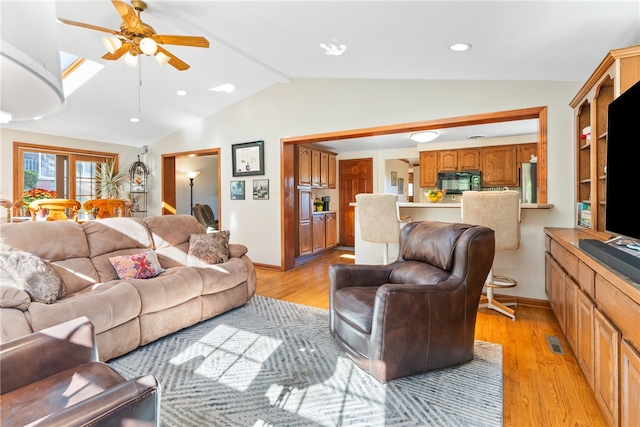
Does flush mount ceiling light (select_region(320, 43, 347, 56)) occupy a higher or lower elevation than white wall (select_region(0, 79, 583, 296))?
higher

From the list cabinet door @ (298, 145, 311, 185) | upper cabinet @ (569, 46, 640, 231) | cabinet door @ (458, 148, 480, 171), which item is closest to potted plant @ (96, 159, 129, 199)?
cabinet door @ (298, 145, 311, 185)

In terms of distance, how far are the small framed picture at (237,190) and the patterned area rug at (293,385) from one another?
311cm

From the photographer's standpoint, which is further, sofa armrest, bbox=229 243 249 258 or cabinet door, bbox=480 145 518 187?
cabinet door, bbox=480 145 518 187

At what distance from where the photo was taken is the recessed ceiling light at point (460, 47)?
2.73m

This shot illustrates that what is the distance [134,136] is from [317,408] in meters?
6.44

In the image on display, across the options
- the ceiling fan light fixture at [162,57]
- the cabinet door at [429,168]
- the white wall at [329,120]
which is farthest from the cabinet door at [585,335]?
the cabinet door at [429,168]

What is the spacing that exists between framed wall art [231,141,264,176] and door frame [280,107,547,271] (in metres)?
0.41

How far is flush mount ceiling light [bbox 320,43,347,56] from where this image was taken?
10.5 feet

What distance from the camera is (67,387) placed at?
1.26 metres

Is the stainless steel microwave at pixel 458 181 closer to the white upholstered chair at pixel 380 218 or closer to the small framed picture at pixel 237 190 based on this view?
the white upholstered chair at pixel 380 218

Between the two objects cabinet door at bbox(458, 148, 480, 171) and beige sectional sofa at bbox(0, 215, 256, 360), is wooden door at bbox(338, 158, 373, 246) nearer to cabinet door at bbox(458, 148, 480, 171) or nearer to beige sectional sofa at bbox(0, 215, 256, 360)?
cabinet door at bbox(458, 148, 480, 171)

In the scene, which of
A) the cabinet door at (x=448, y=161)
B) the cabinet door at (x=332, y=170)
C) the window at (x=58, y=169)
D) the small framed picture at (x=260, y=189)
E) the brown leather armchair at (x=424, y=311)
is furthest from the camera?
the cabinet door at (x=332, y=170)

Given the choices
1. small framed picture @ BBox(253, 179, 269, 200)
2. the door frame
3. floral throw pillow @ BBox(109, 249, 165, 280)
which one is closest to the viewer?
floral throw pillow @ BBox(109, 249, 165, 280)

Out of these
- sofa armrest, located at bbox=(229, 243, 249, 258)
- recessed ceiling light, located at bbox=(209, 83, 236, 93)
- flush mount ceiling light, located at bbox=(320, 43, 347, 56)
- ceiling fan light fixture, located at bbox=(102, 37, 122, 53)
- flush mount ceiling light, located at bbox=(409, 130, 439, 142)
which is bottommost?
sofa armrest, located at bbox=(229, 243, 249, 258)
